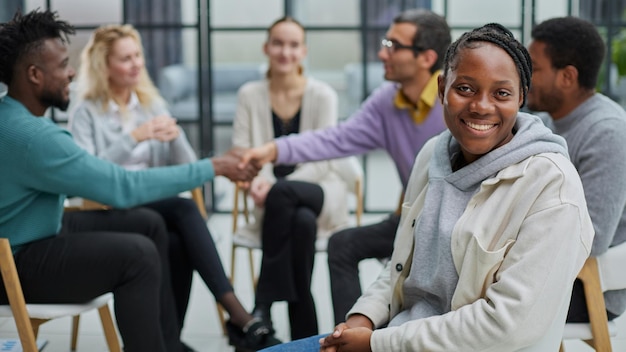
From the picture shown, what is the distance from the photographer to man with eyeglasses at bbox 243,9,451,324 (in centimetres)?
326

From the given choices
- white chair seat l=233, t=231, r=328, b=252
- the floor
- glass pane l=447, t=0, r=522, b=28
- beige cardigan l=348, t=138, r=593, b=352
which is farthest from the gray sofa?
beige cardigan l=348, t=138, r=593, b=352

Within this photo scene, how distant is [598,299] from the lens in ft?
8.47

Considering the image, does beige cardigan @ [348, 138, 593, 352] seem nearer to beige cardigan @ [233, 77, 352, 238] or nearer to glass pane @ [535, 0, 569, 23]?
beige cardigan @ [233, 77, 352, 238]

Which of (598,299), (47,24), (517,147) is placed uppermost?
(47,24)

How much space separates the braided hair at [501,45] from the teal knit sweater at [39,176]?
1.40 meters

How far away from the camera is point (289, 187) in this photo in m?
3.65

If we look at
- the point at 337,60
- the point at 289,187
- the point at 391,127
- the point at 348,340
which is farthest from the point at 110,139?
the point at 348,340

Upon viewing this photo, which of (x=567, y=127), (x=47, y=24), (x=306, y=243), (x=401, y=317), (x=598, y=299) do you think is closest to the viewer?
(x=401, y=317)

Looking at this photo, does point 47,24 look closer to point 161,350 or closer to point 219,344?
point 161,350

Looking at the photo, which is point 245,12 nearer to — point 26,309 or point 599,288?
point 26,309

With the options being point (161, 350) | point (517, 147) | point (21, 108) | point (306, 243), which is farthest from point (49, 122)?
point (517, 147)

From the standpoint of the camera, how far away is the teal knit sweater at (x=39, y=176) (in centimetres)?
284

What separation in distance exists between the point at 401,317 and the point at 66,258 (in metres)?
1.23

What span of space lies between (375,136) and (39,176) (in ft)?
4.12
